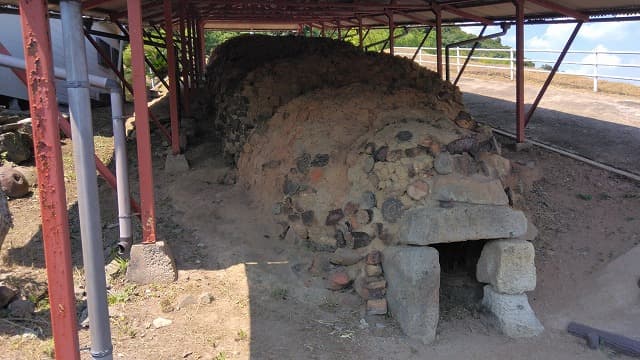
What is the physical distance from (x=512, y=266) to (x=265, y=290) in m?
2.46

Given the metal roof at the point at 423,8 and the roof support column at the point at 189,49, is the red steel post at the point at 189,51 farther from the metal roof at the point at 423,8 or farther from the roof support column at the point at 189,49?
the metal roof at the point at 423,8

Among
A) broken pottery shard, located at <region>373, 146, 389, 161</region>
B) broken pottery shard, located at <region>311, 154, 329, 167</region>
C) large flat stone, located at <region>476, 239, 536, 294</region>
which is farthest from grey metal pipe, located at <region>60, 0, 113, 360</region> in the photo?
broken pottery shard, located at <region>311, 154, 329, 167</region>

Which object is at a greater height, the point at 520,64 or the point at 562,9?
the point at 562,9

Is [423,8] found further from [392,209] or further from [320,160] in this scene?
[392,209]

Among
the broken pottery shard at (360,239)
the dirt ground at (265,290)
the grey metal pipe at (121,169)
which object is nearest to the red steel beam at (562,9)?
the dirt ground at (265,290)

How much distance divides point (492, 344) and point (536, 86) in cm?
1457

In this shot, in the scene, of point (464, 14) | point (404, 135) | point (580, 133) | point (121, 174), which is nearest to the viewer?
point (121, 174)

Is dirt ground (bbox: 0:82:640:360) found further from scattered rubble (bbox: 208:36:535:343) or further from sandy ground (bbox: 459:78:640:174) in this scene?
sandy ground (bbox: 459:78:640:174)

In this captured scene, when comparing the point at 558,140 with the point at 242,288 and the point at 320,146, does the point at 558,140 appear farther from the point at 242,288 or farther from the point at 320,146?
the point at 242,288

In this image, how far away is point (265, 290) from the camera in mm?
5672

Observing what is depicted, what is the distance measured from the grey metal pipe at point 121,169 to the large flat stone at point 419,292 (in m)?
2.92

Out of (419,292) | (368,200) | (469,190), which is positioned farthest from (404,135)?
(419,292)

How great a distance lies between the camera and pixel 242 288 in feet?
18.6

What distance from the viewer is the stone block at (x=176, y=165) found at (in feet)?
28.4
